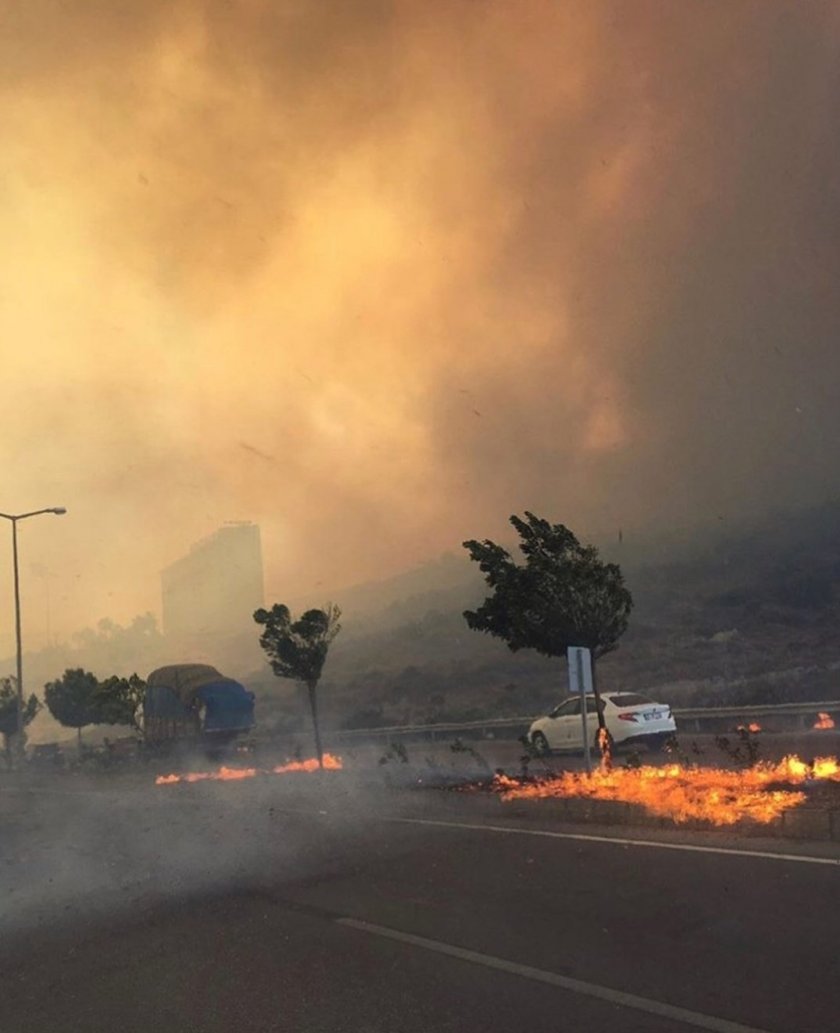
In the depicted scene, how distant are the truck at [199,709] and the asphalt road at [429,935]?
67.8 ft

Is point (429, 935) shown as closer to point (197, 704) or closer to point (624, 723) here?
point (624, 723)

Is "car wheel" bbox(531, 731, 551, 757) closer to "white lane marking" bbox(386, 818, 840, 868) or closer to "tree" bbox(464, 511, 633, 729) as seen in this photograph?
"tree" bbox(464, 511, 633, 729)

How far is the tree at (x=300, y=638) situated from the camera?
72.3 ft

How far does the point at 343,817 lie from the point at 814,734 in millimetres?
11980

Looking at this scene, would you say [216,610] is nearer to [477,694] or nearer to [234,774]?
[477,694]

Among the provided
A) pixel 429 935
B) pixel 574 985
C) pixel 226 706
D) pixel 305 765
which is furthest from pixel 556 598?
pixel 226 706

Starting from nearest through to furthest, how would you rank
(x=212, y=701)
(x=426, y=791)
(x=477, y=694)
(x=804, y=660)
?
(x=426, y=791), (x=212, y=701), (x=804, y=660), (x=477, y=694)

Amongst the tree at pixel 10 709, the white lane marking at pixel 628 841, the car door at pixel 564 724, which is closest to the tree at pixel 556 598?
the white lane marking at pixel 628 841

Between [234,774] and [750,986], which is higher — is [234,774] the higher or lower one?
the lower one

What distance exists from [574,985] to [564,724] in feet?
51.4

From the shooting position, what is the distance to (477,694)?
199 feet

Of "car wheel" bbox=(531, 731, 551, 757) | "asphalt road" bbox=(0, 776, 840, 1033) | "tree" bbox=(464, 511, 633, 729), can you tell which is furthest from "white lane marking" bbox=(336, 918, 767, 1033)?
"car wheel" bbox=(531, 731, 551, 757)

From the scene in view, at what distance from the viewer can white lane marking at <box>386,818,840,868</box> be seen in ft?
26.1

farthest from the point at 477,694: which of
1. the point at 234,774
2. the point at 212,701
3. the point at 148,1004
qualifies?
the point at 148,1004
